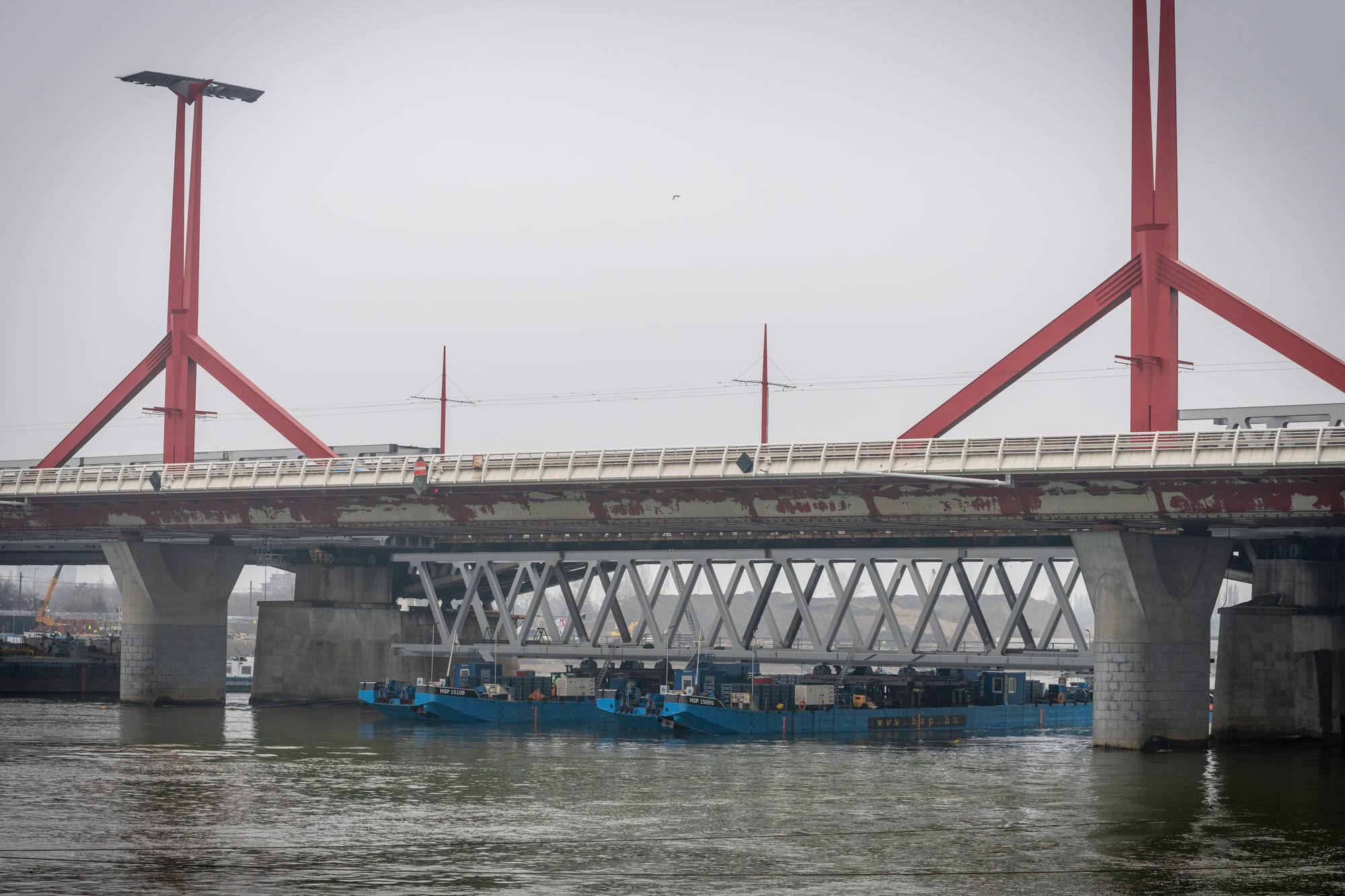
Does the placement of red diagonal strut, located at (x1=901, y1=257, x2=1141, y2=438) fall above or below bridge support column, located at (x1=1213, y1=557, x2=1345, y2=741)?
above

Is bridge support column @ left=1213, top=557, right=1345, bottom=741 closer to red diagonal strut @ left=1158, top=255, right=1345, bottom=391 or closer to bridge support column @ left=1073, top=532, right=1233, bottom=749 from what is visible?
bridge support column @ left=1073, top=532, right=1233, bottom=749

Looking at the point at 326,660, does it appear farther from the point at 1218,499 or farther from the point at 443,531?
the point at 1218,499

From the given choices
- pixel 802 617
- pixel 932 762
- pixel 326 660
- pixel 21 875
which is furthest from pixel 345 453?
pixel 21 875

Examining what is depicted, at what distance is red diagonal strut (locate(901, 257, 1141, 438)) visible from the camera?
7719 centimetres

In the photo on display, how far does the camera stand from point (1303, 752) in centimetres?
7900

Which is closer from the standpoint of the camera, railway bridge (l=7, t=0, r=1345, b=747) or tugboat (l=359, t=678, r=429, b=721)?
railway bridge (l=7, t=0, r=1345, b=747)

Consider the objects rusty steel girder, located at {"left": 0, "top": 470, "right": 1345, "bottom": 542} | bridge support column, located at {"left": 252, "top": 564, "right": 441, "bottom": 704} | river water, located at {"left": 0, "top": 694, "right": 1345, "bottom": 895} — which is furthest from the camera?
bridge support column, located at {"left": 252, "top": 564, "right": 441, "bottom": 704}

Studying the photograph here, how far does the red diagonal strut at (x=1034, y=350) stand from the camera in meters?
77.2

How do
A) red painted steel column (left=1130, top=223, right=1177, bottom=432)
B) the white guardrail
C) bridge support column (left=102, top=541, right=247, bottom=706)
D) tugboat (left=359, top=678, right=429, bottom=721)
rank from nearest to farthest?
1. the white guardrail
2. red painted steel column (left=1130, top=223, right=1177, bottom=432)
3. tugboat (left=359, top=678, right=429, bottom=721)
4. bridge support column (left=102, top=541, right=247, bottom=706)

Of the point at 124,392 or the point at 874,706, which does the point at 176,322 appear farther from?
the point at 874,706

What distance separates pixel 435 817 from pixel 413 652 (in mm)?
58543

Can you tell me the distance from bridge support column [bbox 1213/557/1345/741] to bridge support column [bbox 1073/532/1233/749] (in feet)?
17.7

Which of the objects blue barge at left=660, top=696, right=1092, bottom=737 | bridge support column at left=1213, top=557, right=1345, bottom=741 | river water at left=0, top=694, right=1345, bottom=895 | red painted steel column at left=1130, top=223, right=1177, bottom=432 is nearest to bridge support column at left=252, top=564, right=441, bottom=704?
river water at left=0, top=694, right=1345, bottom=895

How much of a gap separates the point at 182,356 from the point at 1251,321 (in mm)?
60661
